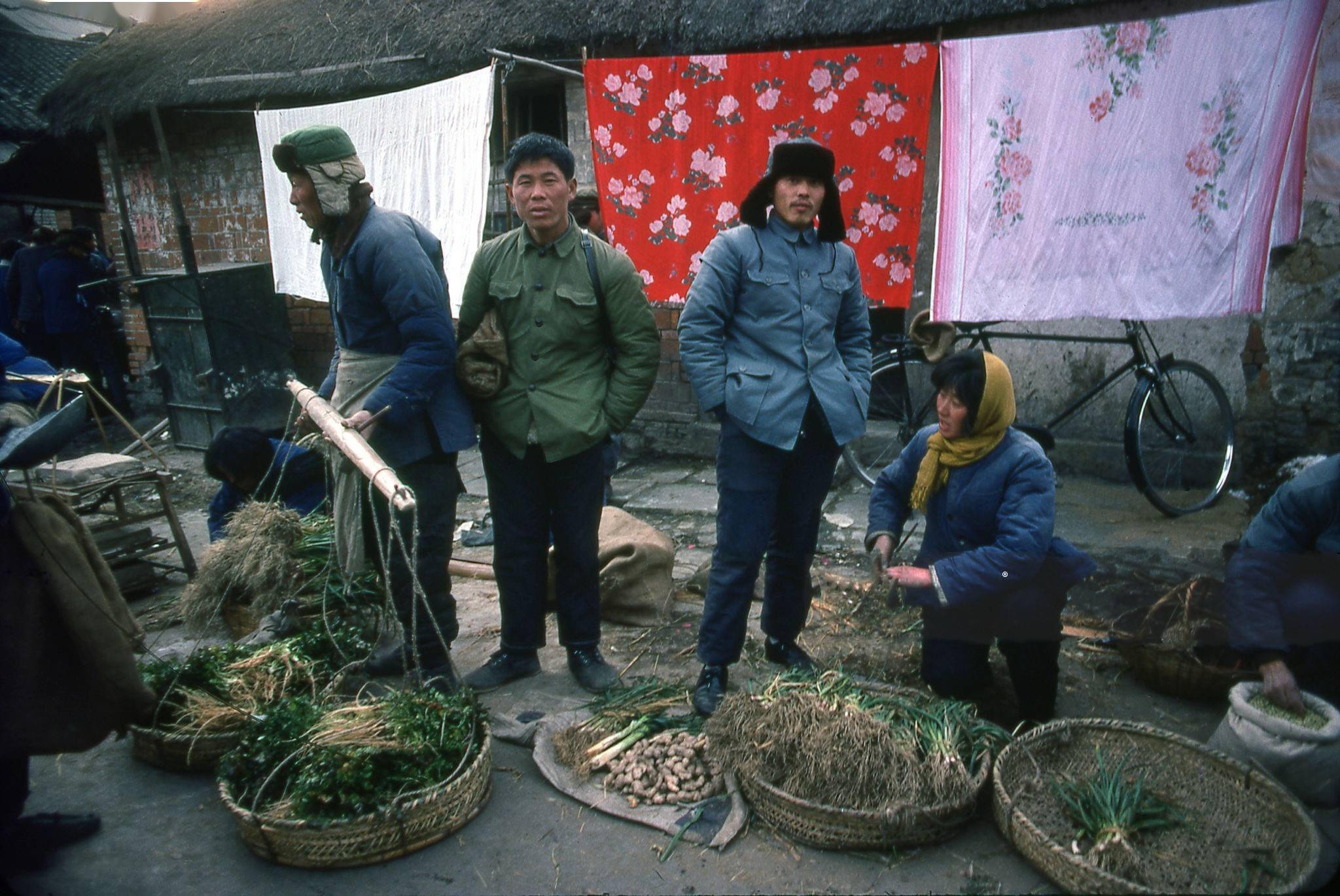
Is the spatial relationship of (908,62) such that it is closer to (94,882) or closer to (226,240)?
(94,882)

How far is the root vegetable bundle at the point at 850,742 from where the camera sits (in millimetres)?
2381

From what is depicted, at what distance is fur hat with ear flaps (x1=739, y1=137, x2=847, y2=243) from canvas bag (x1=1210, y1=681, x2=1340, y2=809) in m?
1.94

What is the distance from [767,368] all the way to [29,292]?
9.23 metres

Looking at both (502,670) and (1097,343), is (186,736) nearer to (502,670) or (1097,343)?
(502,670)

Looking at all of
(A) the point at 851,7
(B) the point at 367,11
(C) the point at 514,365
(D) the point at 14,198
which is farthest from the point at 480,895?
(D) the point at 14,198

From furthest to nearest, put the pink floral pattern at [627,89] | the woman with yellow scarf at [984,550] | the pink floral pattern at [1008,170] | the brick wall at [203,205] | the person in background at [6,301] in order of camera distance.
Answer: the person in background at [6,301] < the brick wall at [203,205] < the pink floral pattern at [627,89] < the pink floral pattern at [1008,170] < the woman with yellow scarf at [984,550]

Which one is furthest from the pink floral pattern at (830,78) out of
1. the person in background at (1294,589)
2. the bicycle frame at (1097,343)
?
the person in background at (1294,589)

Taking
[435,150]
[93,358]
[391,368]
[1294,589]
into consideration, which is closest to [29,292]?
[93,358]

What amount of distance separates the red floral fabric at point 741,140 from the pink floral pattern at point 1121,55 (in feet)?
2.52

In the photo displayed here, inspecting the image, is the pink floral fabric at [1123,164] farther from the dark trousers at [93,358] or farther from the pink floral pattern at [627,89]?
the dark trousers at [93,358]

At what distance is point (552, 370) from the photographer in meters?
3.09

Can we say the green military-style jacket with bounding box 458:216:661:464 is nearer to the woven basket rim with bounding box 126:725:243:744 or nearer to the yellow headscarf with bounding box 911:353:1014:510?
the yellow headscarf with bounding box 911:353:1014:510

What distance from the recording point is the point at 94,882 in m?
2.37

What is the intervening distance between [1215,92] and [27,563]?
4925 millimetres
